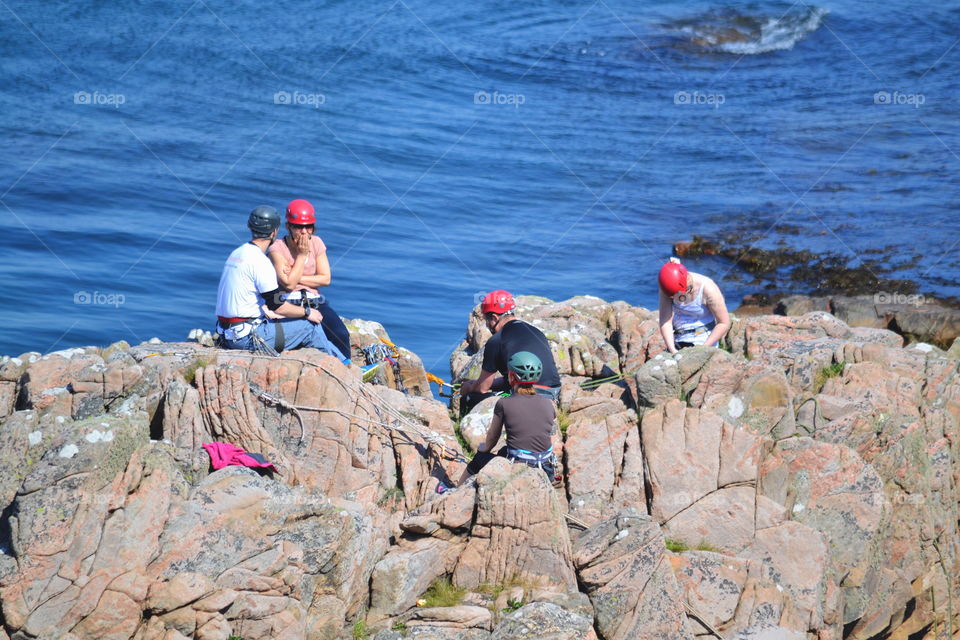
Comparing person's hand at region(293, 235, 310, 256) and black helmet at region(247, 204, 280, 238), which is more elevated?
black helmet at region(247, 204, 280, 238)

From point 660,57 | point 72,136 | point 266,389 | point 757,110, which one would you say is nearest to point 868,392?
point 266,389

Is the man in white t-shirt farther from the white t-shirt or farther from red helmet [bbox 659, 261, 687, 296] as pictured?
red helmet [bbox 659, 261, 687, 296]

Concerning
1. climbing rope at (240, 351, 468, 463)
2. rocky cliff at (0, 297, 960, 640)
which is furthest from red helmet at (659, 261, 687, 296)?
climbing rope at (240, 351, 468, 463)

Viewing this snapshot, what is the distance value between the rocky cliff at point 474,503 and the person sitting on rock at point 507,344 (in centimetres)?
80

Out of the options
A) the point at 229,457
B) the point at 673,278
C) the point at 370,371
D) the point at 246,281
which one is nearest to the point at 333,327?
the point at 370,371

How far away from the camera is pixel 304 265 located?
499 inches

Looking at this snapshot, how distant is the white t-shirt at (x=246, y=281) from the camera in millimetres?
12164

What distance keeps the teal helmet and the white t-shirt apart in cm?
312

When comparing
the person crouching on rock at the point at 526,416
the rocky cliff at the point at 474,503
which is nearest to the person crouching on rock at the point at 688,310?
the rocky cliff at the point at 474,503

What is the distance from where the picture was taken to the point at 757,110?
46.5 m

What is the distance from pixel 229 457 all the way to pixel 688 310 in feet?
20.7

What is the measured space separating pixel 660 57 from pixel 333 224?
2298 centimetres

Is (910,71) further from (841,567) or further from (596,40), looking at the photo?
(841,567)

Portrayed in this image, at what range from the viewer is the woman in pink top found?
12.3 m
